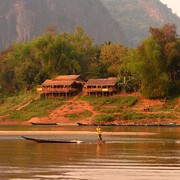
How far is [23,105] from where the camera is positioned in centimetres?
9350

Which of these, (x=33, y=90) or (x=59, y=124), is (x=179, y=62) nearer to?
(x=59, y=124)

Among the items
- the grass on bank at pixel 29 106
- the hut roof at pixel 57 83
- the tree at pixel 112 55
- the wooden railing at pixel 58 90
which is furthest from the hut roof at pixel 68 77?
the tree at pixel 112 55

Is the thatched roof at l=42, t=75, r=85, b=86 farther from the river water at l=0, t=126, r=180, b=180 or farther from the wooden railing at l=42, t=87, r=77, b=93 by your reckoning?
the river water at l=0, t=126, r=180, b=180

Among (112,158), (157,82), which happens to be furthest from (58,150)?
(157,82)

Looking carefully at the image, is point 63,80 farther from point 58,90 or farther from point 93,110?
point 93,110

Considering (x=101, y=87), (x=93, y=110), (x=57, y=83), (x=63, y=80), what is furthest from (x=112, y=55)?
(x=93, y=110)

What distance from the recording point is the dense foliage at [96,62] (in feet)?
279

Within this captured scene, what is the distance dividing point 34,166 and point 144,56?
6083 cm

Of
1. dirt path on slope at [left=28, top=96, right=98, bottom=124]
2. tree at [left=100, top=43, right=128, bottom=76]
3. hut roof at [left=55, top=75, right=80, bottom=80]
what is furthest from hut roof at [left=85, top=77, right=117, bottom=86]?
tree at [left=100, top=43, right=128, bottom=76]

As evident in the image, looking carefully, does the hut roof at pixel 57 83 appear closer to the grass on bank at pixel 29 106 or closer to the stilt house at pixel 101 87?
the grass on bank at pixel 29 106

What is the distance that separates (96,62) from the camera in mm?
103500

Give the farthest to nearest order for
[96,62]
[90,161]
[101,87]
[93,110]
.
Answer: [96,62] → [101,87] → [93,110] → [90,161]

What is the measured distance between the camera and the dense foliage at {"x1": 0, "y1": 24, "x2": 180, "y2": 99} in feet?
279

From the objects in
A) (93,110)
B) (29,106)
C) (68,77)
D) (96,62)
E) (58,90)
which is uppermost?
(96,62)
